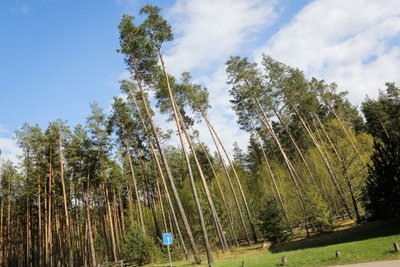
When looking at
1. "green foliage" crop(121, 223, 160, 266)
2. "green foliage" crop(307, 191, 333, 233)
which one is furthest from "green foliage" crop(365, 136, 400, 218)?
"green foliage" crop(121, 223, 160, 266)

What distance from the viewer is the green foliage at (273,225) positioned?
20.9 m

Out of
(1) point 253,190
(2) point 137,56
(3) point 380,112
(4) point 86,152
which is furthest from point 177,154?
(3) point 380,112

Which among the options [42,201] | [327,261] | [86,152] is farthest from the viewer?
[42,201]

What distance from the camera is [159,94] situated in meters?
21.2

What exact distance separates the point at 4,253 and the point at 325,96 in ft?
147

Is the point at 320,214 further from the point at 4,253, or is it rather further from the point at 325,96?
the point at 4,253

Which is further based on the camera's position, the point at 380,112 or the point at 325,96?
the point at 380,112

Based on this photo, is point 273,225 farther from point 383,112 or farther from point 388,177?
point 383,112

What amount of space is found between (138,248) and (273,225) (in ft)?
36.1

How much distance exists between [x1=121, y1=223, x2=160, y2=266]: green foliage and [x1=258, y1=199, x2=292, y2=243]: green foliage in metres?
9.34

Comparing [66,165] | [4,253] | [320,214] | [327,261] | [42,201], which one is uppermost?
[66,165]

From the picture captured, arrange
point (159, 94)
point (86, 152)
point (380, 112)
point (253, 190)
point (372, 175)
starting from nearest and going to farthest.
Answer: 1. point (372, 175)
2. point (159, 94)
3. point (86, 152)
4. point (253, 190)
5. point (380, 112)

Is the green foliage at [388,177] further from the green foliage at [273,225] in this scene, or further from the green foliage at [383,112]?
the green foliage at [383,112]

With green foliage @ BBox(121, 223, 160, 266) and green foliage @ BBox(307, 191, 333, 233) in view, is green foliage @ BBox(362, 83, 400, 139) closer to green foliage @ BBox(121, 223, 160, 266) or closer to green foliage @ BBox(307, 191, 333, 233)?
green foliage @ BBox(307, 191, 333, 233)
